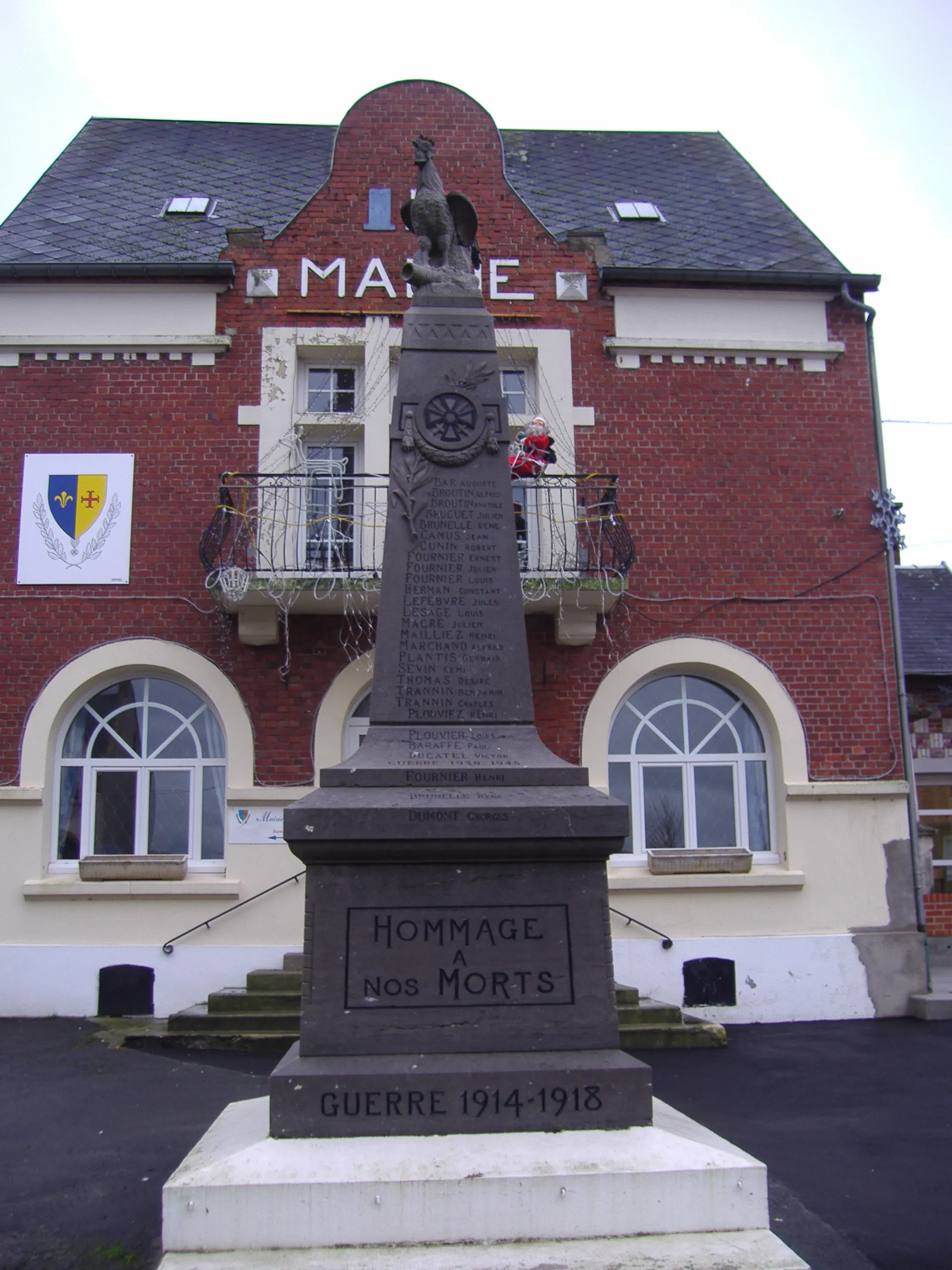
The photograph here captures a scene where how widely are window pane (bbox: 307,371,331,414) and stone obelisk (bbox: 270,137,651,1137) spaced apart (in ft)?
21.4

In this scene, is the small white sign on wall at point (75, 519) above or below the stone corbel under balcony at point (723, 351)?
below

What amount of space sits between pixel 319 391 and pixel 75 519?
2757mm

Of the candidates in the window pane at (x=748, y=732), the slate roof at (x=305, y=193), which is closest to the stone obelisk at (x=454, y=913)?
the window pane at (x=748, y=732)

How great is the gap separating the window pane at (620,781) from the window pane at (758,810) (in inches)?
46.7

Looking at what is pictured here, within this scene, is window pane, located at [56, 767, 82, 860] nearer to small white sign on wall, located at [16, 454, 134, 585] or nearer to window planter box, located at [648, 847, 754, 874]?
small white sign on wall, located at [16, 454, 134, 585]

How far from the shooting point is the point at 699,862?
9492 millimetres

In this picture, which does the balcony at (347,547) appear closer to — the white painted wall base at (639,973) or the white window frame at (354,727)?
the white window frame at (354,727)

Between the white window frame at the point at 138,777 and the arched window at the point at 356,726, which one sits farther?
the arched window at the point at 356,726

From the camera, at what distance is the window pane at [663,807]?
9.90 m

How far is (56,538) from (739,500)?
265 inches

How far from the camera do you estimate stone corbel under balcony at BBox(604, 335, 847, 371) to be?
10.5 metres

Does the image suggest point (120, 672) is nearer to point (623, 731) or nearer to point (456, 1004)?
point (623, 731)

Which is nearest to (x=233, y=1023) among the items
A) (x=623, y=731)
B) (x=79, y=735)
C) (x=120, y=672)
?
(x=79, y=735)

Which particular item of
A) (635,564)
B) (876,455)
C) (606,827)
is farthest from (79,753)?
(876,455)
